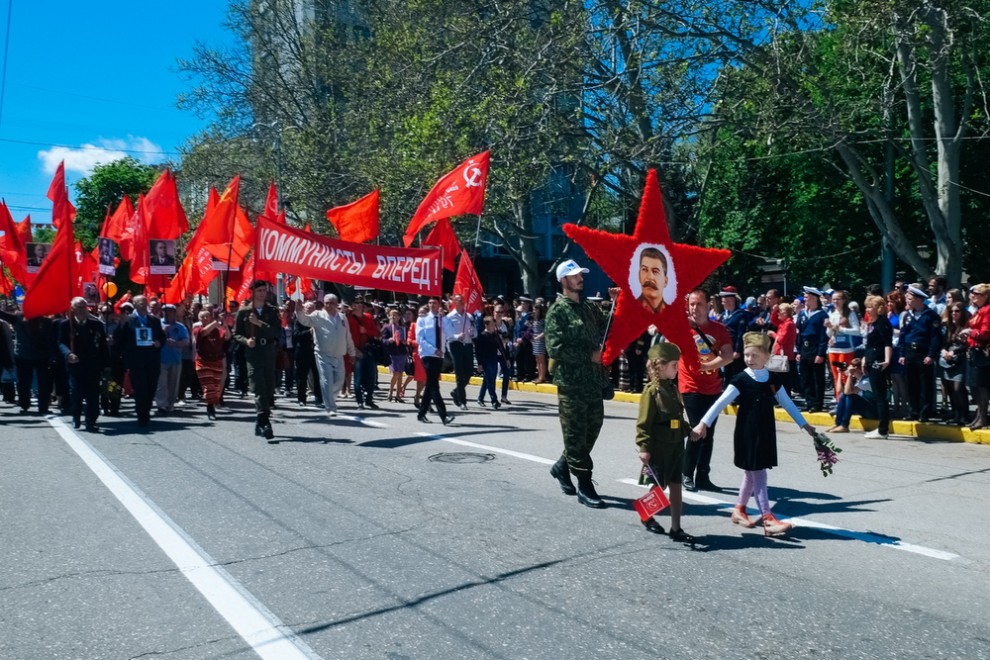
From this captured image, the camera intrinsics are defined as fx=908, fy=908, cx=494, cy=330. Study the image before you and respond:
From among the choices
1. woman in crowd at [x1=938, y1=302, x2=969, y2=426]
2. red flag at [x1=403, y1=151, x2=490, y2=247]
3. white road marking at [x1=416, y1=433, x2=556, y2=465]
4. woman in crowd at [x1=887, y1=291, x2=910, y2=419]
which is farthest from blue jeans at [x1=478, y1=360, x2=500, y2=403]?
woman in crowd at [x1=938, y1=302, x2=969, y2=426]

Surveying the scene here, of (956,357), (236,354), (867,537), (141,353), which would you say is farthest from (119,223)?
(867,537)

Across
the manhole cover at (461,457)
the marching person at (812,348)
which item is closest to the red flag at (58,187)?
the manhole cover at (461,457)

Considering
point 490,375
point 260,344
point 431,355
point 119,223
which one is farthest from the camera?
point 119,223

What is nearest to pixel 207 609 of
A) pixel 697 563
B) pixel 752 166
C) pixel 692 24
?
pixel 697 563

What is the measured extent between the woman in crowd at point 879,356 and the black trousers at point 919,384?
0.31 metres

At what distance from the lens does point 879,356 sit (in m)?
11.6

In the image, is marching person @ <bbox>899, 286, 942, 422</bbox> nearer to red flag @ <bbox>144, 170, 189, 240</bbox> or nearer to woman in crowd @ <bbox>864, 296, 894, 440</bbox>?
woman in crowd @ <bbox>864, 296, 894, 440</bbox>

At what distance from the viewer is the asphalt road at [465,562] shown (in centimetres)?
442

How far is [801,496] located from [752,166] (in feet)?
79.4

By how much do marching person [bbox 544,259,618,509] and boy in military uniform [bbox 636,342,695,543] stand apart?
0.90m

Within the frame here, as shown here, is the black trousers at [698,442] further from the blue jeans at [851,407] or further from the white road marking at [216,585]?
the blue jeans at [851,407]

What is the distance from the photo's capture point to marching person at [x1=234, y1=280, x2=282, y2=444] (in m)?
11.1

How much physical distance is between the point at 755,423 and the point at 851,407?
6.35m

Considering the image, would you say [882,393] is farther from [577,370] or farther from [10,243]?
[10,243]
